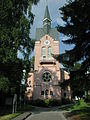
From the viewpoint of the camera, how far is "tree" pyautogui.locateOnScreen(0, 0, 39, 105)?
58.7 feet

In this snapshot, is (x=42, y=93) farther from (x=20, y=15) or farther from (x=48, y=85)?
(x=20, y=15)

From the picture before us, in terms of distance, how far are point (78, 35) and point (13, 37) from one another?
6.88 metres

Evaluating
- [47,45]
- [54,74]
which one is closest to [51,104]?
[54,74]

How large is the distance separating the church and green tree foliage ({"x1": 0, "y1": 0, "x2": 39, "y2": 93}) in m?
24.0

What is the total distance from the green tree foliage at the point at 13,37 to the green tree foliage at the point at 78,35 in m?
4.78

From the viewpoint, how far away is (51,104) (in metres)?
42.8

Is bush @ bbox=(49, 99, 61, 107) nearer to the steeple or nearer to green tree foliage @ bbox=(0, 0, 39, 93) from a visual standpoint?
the steeple

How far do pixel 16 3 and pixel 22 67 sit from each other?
6.95 metres

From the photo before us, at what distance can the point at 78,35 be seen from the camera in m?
15.2

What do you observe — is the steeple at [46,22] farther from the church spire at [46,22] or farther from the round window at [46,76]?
the round window at [46,76]

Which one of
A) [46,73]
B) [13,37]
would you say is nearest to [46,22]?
[46,73]

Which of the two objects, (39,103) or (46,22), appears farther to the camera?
(46,22)

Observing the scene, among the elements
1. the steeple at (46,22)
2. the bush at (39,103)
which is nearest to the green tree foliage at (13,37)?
the bush at (39,103)

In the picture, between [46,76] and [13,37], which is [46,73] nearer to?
[46,76]
